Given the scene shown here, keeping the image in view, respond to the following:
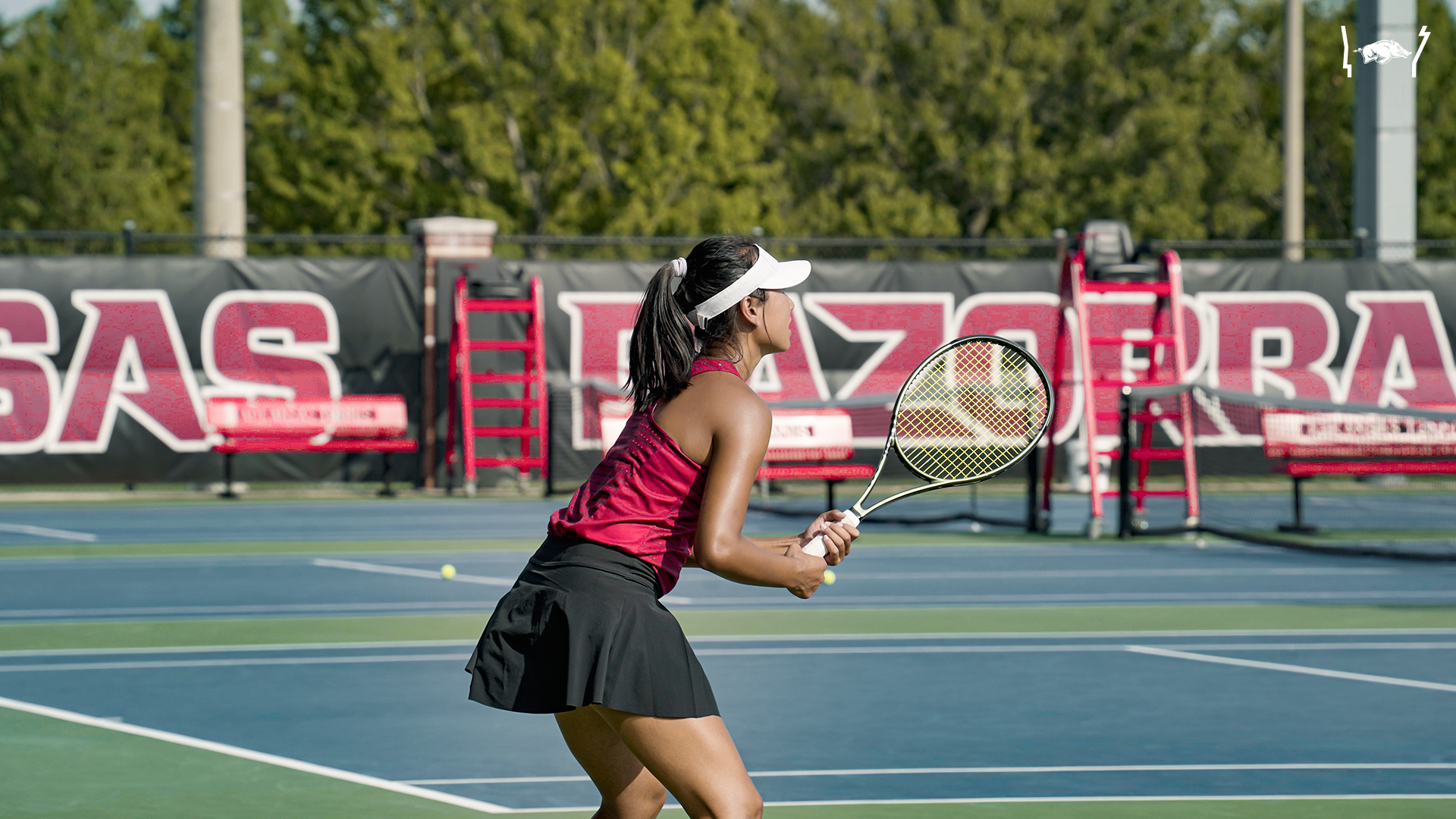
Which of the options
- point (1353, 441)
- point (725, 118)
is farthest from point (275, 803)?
→ point (725, 118)

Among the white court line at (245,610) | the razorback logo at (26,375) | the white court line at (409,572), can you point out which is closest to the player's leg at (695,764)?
the white court line at (245,610)

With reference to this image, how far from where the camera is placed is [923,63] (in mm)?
43562

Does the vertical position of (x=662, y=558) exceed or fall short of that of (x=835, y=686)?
it exceeds it

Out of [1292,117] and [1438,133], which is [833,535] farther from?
[1438,133]

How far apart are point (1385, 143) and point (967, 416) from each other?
51.9 feet

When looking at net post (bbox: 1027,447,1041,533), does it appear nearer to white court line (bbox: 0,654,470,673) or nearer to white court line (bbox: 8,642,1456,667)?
white court line (bbox: 8,642,1456,667)

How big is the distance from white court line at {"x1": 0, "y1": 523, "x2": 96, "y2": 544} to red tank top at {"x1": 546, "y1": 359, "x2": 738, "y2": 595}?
11146 millimetres

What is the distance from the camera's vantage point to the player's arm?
128 inches

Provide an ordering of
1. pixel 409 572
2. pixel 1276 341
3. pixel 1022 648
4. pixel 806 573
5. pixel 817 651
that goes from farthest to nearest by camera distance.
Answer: pixel 1276 341
pixel 409 572
pixel 1022 648
pixel 817 651
pixel 806 573

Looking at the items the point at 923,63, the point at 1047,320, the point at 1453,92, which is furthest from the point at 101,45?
the point at 1453,92

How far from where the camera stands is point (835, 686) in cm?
733

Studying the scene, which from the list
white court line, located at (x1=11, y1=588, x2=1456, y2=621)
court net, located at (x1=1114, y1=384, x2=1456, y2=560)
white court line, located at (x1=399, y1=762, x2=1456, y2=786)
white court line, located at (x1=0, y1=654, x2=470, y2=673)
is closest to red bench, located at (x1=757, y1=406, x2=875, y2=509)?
court net, located at (x1=1114, y1=384, x2=1456, y2=560)

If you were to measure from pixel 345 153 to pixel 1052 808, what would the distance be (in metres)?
33.1

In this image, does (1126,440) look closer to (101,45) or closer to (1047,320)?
(1047,320)
